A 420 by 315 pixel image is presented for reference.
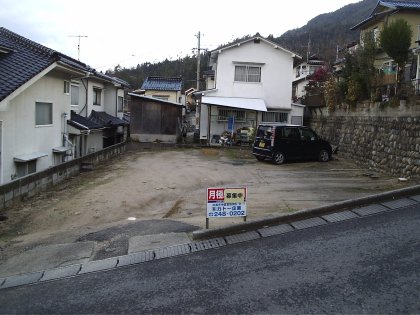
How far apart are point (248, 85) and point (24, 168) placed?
53.0 feet

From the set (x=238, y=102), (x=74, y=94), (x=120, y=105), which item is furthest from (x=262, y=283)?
(x=120, y=105)

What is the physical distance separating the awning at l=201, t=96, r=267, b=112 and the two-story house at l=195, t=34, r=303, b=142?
0.22 feet

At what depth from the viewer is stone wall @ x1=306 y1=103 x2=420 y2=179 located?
11414 millimetres

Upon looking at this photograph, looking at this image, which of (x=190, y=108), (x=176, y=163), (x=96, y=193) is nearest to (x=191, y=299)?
Answer: (x=96, y=193)

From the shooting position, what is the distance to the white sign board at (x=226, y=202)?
21.4 ft

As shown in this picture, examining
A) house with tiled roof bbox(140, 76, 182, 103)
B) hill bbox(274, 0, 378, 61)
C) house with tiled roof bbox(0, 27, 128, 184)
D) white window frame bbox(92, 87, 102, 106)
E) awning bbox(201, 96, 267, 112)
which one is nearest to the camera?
house with tiled roof bbox(0, 27, 128, 184)

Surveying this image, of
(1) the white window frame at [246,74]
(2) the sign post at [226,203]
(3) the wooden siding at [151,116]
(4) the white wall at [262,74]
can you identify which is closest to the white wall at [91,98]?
(3) the wooden siding at [151,116]

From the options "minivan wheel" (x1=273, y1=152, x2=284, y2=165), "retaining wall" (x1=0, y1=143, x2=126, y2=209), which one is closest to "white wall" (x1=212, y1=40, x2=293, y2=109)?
"minivan wheel" (x1=273, y1=152, x2=284, y2=165)

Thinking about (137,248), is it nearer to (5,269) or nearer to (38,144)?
(5,269)

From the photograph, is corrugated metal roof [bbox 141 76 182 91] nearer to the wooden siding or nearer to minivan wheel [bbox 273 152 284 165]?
the wooden siding

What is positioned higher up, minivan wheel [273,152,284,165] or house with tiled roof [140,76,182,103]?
house with tiled roof [140,76,182,103]

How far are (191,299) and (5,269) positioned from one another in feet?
10.5

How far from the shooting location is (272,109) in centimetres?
2462

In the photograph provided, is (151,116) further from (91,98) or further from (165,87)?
(165,87)
